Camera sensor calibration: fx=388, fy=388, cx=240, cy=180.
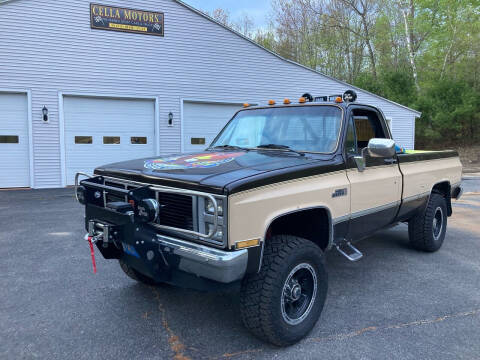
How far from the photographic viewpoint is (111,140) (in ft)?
40.5

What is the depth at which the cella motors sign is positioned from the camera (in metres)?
12.0

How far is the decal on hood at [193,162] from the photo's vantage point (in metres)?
3.13

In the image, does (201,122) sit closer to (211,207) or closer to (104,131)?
(104,131)

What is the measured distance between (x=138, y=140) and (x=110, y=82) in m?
Result: 1.99

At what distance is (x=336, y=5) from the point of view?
28016 mm

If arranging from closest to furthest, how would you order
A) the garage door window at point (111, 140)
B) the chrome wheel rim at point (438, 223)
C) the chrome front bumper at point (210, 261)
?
the chrome front bumper at point (210, 261) → the chrome wheel rim at point (438, 223) → the garage door window at point (111, 140)

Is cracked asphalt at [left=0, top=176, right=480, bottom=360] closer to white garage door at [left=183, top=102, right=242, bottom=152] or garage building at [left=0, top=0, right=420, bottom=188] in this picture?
garage building at [left=0, top=0, right=420, bottom=188]

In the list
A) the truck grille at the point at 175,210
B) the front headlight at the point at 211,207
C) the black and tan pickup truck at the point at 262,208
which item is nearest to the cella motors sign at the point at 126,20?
the black and tan pickup truck at the point at 262,208

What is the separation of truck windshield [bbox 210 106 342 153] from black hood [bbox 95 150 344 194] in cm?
19

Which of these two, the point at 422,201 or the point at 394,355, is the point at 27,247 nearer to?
the point at 394,355

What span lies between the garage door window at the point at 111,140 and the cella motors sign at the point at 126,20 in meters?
3.38

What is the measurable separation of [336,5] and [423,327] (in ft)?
94.9

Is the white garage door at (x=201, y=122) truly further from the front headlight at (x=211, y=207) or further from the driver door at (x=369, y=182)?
the front headlight at (x=211, y=207)

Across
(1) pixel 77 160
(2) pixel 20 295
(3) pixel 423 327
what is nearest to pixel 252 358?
(3) pixel 423 327
